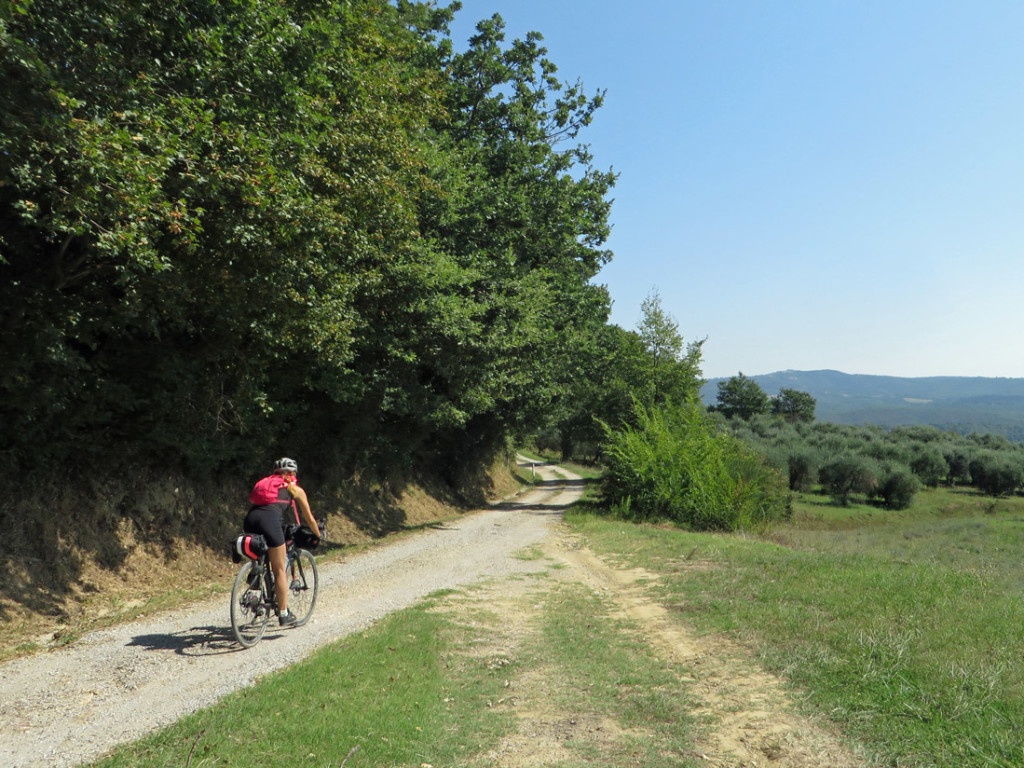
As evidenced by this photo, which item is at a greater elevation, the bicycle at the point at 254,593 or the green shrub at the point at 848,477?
the bicycle at the point at 254,593

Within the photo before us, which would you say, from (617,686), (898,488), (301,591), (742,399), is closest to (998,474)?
(898,488)

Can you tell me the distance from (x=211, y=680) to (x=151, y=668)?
0.83m

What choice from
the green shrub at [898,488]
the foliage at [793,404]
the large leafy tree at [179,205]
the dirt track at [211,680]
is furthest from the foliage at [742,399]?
the dirt track at [211,680]

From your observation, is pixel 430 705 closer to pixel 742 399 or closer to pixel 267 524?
pixel 267 524

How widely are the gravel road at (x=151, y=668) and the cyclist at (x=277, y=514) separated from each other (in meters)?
0.62

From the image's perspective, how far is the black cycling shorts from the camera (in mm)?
7023

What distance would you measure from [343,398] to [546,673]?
10197 millimetres

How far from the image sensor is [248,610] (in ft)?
23.0

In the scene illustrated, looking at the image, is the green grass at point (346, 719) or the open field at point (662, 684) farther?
the open field at point (662, 684)

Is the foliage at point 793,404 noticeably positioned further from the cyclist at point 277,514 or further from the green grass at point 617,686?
the cyclist at point 277,514

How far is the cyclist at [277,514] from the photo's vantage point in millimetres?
7043

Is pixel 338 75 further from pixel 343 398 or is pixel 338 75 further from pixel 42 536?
pixel 42 536

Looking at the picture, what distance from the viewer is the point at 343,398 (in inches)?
595

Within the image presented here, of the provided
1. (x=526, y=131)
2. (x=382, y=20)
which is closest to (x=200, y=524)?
(x=382, y=20)
